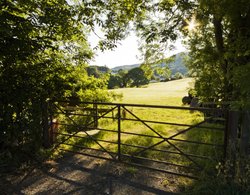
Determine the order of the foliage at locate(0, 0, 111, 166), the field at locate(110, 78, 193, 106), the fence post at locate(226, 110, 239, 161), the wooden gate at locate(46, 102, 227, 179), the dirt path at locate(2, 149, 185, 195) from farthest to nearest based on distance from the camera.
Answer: the field at locate(110, 78, 193, 106), the foliage at locate(0, 0, 111, 166), the wooden gate at locate(46, 102, 227, 179), the dirt path at locate(2, 149, 185, 195), the fence post at locate(226, 110, 239, 161)

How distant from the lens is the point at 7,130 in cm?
502

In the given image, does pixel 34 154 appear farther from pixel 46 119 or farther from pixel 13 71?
pixel 13 71

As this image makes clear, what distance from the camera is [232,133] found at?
3646 mm

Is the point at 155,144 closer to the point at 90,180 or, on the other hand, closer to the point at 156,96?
the point at 90,180

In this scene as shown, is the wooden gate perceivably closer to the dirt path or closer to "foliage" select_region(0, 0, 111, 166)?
the dirt path

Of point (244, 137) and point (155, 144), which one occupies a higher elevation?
point (244, 137)

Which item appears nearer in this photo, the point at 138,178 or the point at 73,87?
the point at 138,178

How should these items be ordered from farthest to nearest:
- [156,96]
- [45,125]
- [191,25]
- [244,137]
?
[156,96] < [191,25] < [45,125] < [244,137]

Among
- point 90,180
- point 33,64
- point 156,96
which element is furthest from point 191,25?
point 156,96

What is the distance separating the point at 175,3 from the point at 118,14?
151cm

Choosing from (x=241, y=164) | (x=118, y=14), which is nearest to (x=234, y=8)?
(x=241, y=164)

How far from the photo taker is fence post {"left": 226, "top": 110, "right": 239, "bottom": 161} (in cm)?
360

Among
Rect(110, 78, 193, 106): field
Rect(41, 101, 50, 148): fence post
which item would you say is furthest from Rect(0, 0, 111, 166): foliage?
Rect(110, 78, 193, 106): field

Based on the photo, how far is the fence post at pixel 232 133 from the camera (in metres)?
3.60
